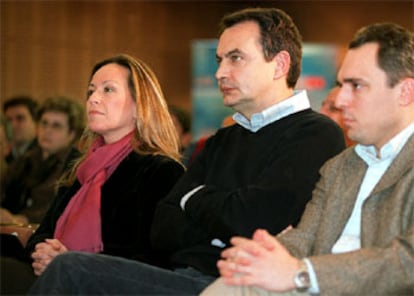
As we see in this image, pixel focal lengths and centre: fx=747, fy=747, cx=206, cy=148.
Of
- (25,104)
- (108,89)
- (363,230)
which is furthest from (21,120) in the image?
(363,230)

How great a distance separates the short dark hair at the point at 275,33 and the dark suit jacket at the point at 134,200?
0.60 metres

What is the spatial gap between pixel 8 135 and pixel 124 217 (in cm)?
334

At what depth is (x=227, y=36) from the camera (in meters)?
A: 2.79

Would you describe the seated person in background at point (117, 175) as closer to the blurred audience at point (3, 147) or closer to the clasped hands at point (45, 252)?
the clasped hands at point (45, 252)

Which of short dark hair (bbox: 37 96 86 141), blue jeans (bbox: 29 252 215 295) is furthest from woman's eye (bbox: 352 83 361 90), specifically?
short dark hair (bbox: 37 96 86 141)

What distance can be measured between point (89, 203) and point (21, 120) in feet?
11.4

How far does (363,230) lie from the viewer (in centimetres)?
206

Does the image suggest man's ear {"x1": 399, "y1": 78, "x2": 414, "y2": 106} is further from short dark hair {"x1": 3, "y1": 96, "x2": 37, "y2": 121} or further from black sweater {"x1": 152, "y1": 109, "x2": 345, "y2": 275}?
short dark hair {"x1": 3, "y1": 96, "x2": 37, "y2": 121}

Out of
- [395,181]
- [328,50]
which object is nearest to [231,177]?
[395,181]

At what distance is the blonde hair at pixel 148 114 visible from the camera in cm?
314

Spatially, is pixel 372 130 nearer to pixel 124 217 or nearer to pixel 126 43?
pixel 124 217

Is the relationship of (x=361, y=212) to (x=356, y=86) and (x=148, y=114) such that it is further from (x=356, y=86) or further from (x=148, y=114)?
(x=148, y=114)

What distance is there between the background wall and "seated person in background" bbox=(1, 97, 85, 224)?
3.64 meters

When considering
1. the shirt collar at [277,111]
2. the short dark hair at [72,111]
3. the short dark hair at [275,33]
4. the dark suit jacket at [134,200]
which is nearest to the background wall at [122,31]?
the short dark hair at [72,111]
